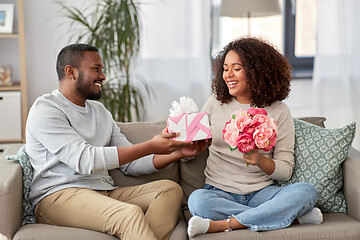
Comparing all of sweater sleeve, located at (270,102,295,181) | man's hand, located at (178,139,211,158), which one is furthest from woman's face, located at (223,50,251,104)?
man's hand, located at (178,139,211,158)

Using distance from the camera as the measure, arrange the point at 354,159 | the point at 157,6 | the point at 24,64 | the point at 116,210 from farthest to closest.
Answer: the point at 157,6, the point at 24,64, the point at 354,159, the point at 116,210

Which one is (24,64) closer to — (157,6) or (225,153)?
(157,6)

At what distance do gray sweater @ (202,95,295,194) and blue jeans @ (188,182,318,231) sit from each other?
0.07 meters

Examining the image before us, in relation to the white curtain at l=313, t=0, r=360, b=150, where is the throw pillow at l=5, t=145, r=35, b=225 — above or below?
below

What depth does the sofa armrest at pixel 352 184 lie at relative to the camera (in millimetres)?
2377

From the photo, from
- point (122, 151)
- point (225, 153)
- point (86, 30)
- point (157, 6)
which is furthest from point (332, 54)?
point (122, 151)

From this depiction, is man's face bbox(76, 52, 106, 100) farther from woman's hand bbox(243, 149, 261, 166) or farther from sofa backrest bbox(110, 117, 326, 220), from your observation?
woman's hand bbox(243, 149, 261, 166)

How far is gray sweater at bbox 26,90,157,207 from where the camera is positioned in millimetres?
2262

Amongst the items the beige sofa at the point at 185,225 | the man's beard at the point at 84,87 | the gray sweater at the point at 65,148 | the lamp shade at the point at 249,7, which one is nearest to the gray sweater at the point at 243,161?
the beige sofa at the point at 185,225

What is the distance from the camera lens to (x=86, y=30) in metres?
4.26

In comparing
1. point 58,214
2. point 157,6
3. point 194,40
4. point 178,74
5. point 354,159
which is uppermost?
point 157,6

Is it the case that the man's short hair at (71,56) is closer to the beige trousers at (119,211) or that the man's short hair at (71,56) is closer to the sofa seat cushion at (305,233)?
the beige trousers at (119,211)

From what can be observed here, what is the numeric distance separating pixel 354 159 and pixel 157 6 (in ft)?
7.48

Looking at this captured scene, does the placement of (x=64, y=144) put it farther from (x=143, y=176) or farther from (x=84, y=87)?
(x=143, y=176)
